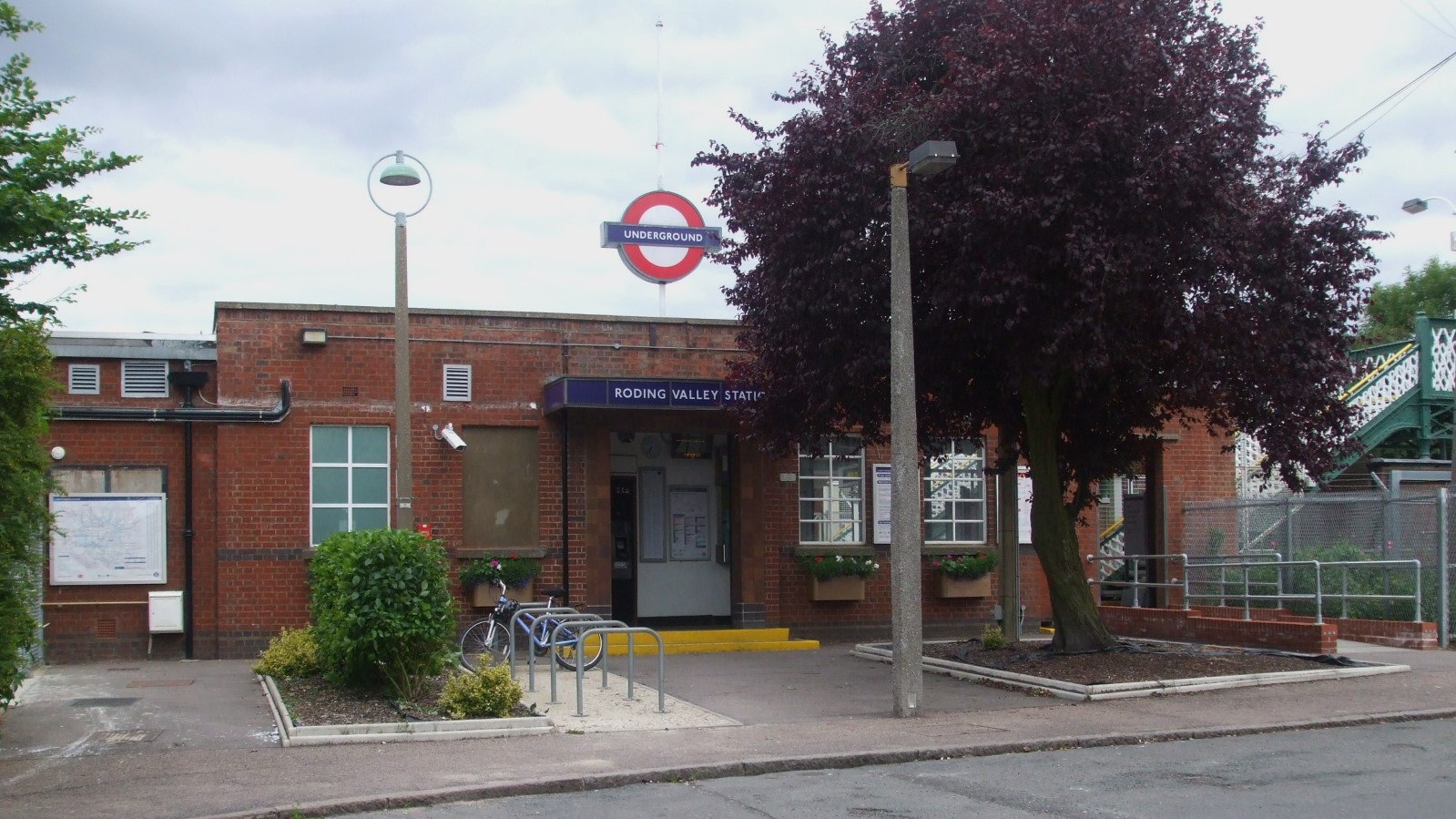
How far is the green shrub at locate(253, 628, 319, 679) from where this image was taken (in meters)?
14.2

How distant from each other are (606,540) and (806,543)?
310cm

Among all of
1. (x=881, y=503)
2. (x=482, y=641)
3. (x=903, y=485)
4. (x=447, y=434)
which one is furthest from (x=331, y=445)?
(x=903, y=485)

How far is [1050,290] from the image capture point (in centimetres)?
1287

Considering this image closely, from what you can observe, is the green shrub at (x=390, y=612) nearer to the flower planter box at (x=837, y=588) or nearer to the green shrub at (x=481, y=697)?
the green shrub at (x=481, y=697)

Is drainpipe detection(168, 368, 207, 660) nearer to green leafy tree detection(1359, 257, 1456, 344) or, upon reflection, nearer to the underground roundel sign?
the underground roundel sign

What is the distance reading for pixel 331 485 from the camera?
1733 centimetres

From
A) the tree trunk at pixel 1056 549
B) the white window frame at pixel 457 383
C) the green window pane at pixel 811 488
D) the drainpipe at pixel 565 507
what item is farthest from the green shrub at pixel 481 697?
the green window pane at pixel 811 488

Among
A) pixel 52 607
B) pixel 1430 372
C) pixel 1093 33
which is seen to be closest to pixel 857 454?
pixel 1093 33

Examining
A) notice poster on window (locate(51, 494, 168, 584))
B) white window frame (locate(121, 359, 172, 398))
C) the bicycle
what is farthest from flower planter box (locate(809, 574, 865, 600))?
white window frame (locate(121, 359, 172, 398))

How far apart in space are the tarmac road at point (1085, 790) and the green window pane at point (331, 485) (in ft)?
31.2

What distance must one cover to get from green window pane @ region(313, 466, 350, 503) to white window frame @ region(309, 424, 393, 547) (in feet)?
0.10

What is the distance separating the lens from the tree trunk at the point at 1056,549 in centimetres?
1507

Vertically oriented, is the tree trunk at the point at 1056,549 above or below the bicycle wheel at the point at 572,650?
above

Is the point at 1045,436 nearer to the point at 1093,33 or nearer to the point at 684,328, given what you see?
the point at 1093,33
